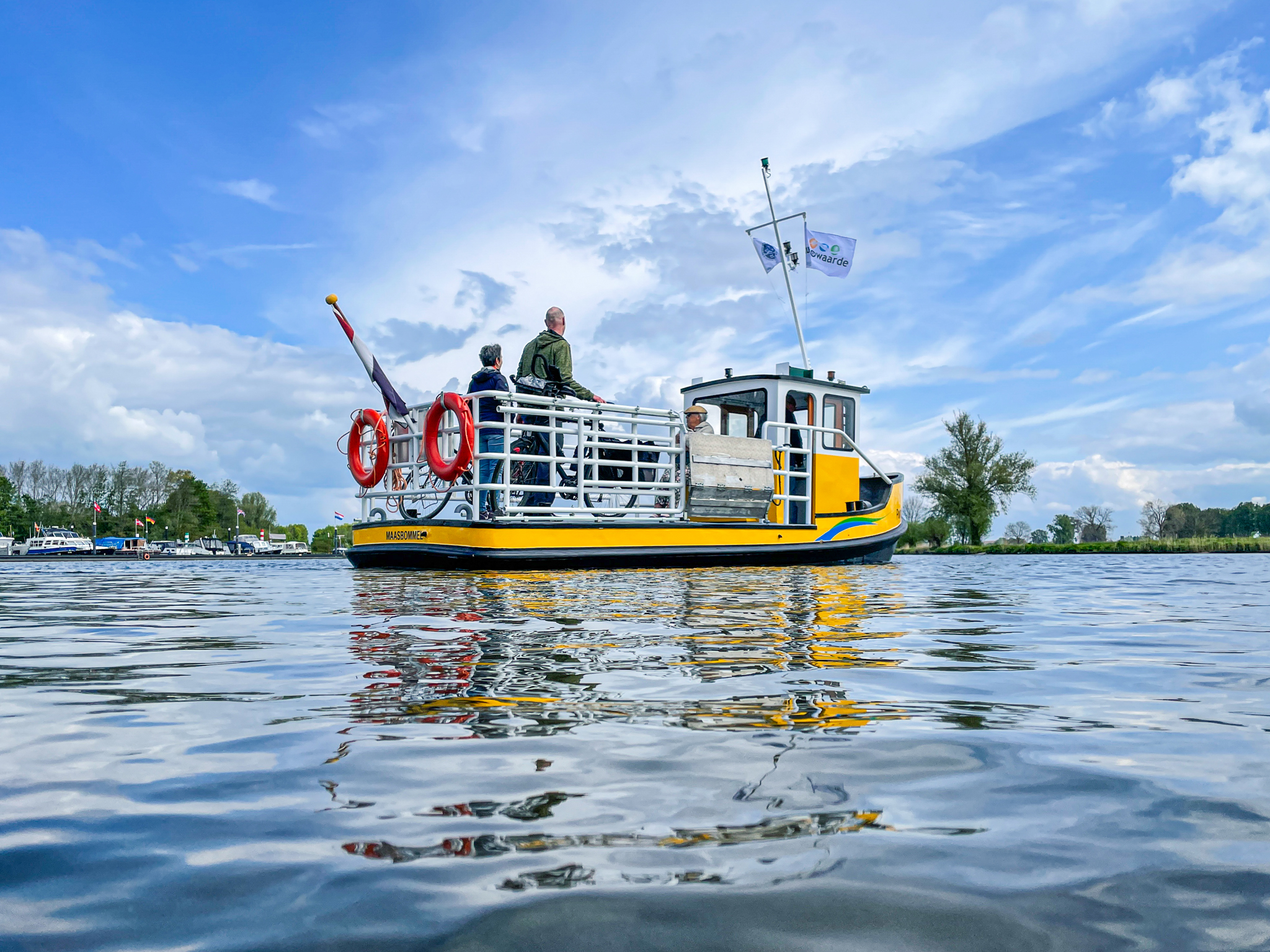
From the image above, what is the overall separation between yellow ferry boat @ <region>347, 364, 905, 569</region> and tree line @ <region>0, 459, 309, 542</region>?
65.9 metres

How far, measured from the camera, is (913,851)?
3.40 feet

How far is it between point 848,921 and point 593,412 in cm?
816

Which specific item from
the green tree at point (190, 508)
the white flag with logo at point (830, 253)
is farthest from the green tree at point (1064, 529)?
the green tree at point (190, 508)

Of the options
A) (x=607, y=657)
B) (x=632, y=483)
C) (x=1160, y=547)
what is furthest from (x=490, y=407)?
(x=1160, y=547)

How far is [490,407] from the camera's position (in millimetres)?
8445

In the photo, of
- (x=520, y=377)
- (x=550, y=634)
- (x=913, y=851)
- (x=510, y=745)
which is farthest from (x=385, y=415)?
(x=913, y=851)

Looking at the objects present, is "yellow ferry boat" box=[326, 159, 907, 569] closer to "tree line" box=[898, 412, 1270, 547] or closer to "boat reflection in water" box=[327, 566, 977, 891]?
"boat reflection in water" box=[327, 566, 977, 891]

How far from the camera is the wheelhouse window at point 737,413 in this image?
11.5 m

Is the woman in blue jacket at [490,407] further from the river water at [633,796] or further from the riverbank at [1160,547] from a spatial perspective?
the riverbank at [1160,547]

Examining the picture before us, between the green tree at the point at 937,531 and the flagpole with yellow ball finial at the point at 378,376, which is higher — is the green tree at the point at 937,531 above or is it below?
below

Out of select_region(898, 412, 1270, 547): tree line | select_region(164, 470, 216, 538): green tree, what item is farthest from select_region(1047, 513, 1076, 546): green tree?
select_region(164, 470, 216, 538): green tree

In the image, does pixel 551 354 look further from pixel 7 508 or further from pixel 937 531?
pixel 7 508

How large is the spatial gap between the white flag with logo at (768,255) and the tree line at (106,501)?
64.7 m

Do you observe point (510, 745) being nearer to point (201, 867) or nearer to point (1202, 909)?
point (201, 867)
